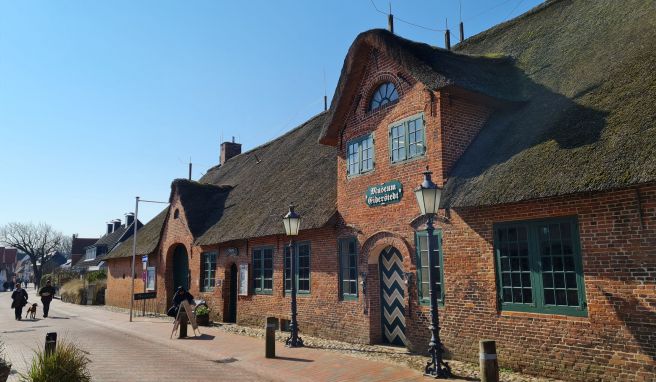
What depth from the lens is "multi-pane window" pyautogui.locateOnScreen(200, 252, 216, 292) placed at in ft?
68.1

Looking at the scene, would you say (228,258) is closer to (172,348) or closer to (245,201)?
(245,201)

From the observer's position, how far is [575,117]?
9.69 m

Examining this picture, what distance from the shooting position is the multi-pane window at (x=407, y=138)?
1194cm

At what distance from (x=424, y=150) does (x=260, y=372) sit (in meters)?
6.26

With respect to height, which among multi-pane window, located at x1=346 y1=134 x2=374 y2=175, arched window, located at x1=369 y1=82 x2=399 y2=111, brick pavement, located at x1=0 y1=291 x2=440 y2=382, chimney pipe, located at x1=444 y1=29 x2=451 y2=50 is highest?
chimney pipe, located at x1=444 y1=29 x2=451 y2=50

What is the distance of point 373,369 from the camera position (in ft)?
32.4

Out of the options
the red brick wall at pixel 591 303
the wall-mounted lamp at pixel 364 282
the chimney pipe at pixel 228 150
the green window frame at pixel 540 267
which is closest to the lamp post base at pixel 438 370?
the red brick wall at pixel 591 303

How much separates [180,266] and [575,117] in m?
19.7

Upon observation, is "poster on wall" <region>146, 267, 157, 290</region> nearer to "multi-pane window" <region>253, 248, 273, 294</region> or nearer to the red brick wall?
"multi-pane window" <region>253, 248, 273, 294</region>

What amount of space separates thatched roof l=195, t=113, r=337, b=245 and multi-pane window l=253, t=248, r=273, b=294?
0.84 metres

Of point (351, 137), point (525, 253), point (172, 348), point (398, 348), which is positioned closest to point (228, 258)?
point (172, 348)

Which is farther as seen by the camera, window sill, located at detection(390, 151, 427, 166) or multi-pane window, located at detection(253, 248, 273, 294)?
multi-pane window, located at detection(253, 248, 273, 294)

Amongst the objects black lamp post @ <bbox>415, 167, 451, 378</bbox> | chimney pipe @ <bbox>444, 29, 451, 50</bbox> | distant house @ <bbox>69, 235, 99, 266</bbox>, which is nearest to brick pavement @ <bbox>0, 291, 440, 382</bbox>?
black lamp post @ <bbox>415, 167, 451, 378</bbox>

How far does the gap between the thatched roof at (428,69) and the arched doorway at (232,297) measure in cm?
837
